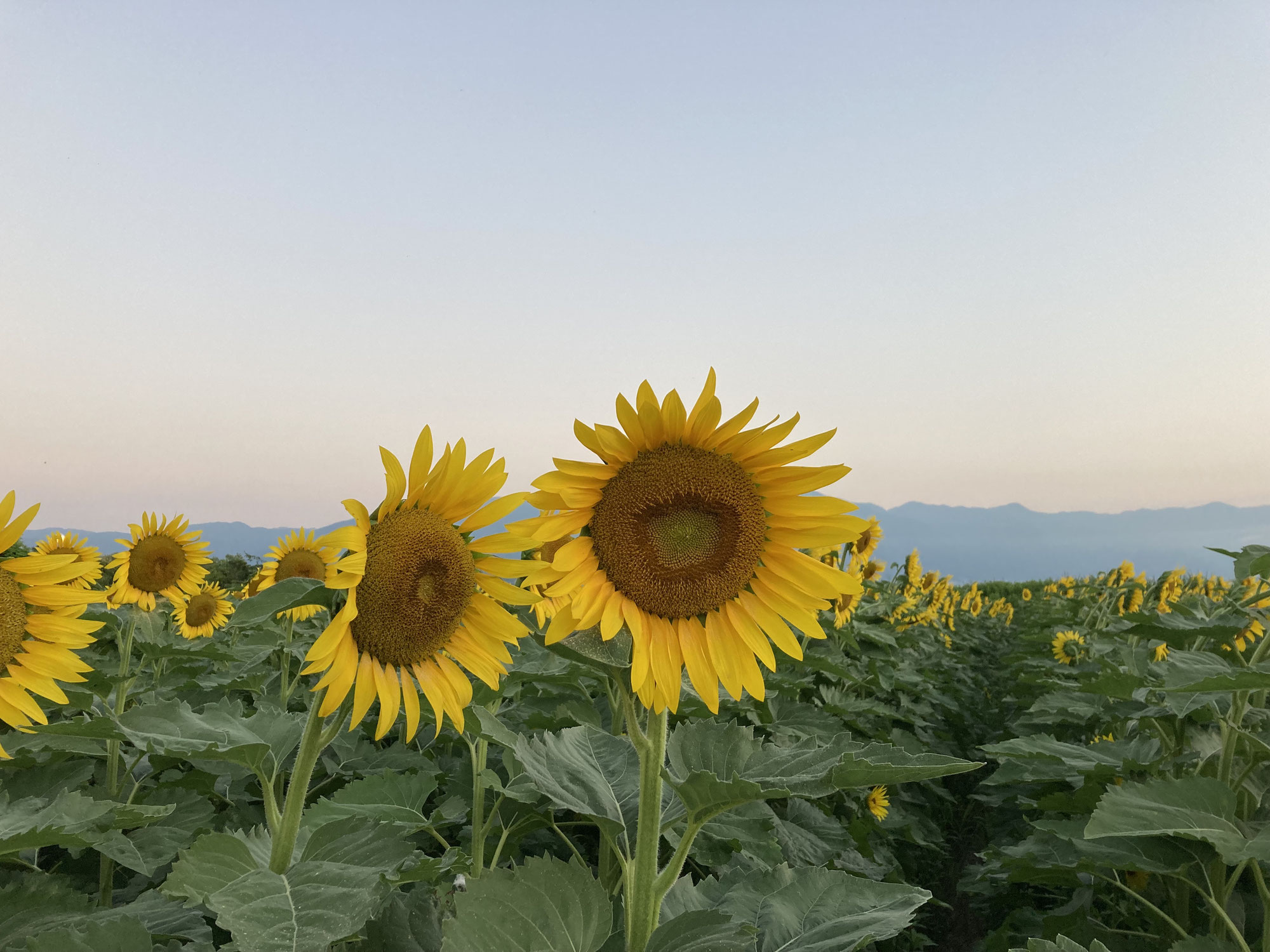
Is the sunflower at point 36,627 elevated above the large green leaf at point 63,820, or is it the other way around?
the sunflower at point 36,627

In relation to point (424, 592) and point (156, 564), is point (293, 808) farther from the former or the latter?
point (156, 564)

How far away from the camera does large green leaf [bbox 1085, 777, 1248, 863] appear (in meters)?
2.32

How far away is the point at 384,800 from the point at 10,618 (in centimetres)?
123

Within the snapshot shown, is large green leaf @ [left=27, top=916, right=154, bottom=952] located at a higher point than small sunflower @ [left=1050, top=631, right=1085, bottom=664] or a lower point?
higher

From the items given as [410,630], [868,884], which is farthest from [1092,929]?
[410,630]

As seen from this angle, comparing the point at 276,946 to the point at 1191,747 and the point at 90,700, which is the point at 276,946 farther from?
the point at 1191,747

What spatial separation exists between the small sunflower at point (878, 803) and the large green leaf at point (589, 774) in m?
4.68

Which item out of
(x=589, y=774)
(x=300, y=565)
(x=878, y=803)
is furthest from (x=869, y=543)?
(x=589, y=774)

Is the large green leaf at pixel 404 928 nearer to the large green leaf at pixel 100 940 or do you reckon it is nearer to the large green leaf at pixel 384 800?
the large green leaf at pixel 100 940

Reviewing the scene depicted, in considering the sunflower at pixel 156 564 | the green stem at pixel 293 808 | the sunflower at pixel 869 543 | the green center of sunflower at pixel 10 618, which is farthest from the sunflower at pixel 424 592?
the sunflower at pixel 869 543

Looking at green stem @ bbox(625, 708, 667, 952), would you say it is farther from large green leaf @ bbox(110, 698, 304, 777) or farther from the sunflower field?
large green leaf @ bbox(110, 698, 304, 777)

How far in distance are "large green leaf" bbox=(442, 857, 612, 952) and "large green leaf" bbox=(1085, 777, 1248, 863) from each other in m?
1.57

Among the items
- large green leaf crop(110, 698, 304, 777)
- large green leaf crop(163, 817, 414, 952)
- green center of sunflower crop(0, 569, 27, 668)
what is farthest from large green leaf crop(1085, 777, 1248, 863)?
green center of sunflower crop(0, 569, 27, 668)

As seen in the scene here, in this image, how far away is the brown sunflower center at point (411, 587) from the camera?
169 cm
